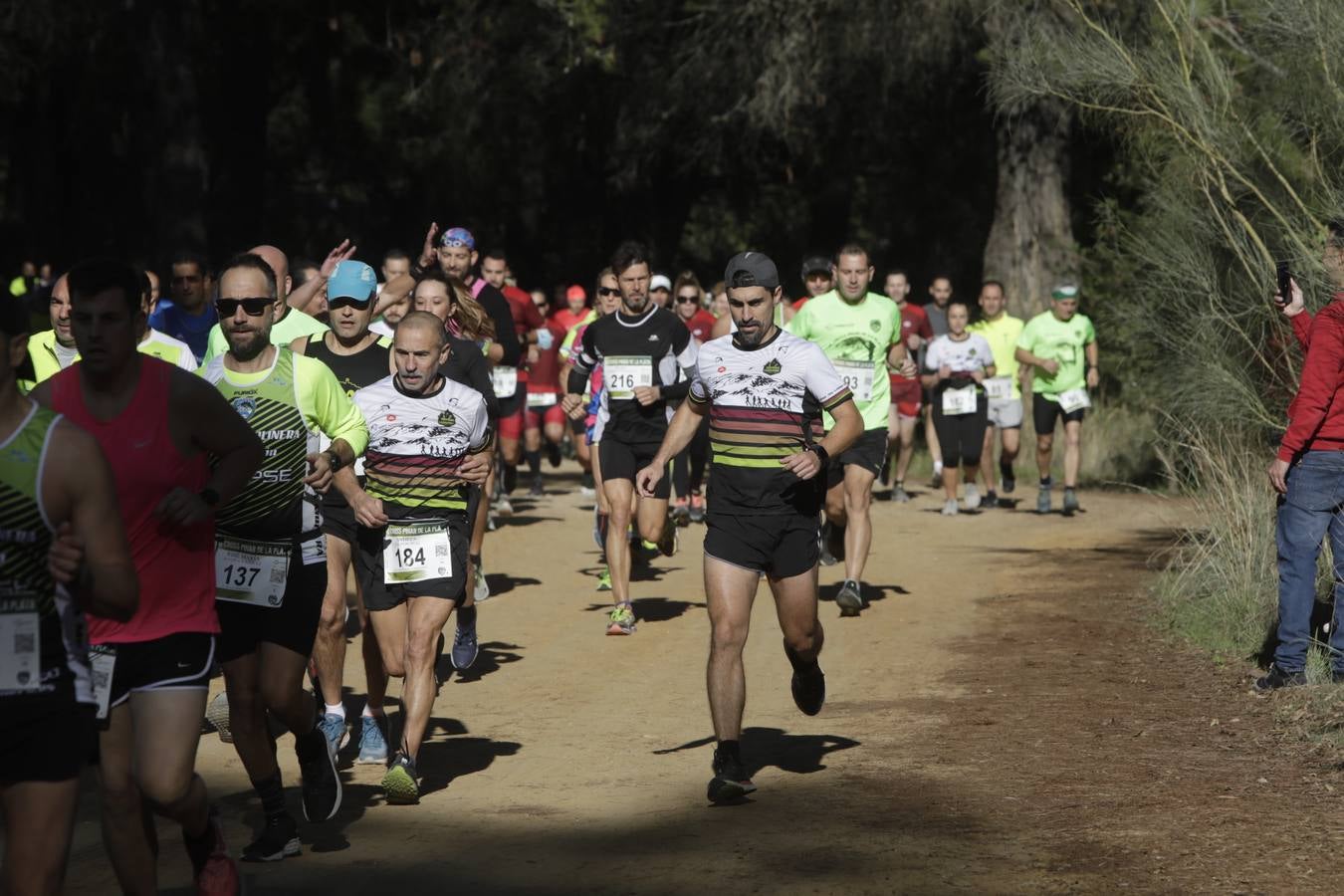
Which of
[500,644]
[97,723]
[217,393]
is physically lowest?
[500,644]

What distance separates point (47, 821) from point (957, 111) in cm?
2646

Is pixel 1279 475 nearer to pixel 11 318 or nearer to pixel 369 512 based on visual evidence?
pixel 369 512

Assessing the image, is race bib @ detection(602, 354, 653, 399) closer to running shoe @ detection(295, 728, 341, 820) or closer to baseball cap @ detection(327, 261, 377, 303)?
baseball cap @ detection(327, 261, 377, 303)

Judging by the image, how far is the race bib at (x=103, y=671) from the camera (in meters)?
5.37

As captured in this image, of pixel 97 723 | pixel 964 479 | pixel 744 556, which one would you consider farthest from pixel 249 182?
pixel 97 723

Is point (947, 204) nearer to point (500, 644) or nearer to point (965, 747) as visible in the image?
point (500, 644)

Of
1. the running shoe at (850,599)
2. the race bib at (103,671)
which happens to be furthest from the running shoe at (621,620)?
the race bib at (103,671)

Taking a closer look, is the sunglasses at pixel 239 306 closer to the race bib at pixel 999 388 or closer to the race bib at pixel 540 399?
the race bib at pixel 999 388

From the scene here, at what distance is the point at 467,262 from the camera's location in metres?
12.2

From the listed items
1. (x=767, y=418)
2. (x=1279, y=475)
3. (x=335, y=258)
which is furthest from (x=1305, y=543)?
(x=335, y=258)

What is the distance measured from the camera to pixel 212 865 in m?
5.81

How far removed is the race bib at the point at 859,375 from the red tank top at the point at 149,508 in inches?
301

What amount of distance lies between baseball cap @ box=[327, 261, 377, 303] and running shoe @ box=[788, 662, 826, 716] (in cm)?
247

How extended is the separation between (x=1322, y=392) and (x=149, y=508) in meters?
5.53
